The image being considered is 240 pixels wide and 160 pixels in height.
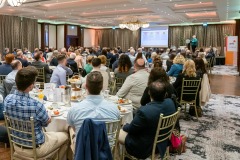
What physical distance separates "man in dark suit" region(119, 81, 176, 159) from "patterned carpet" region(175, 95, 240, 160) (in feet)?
3.99

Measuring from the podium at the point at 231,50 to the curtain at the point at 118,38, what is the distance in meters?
7.72

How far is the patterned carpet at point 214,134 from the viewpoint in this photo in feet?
12.5

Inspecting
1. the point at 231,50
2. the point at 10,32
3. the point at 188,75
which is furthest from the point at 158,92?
the point at 10,32

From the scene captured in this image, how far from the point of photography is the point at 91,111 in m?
2.35

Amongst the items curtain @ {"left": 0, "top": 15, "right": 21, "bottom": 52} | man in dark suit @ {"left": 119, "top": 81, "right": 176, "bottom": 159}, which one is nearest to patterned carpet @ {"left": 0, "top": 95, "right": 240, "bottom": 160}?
man in dark suit @ {"left": 119, "top": 81, "right": 176, "bottom": 159}

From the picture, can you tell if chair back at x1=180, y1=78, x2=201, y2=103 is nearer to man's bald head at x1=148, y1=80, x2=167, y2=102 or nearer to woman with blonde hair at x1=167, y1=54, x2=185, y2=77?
woman with blonde hair at x1=167, y1=54, x2=185, y2=77

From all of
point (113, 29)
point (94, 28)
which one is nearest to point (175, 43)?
point (113, 29)

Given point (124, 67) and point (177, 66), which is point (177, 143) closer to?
point (124, 67)

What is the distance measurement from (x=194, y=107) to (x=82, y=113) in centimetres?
395

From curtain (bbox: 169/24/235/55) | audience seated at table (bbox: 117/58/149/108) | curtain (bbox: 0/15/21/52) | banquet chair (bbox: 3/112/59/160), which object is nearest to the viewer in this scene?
banquet chair (bbox: 3/112/59/160)

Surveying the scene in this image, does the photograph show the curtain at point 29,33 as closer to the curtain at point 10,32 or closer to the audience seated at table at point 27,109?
the curtain at point 10,32

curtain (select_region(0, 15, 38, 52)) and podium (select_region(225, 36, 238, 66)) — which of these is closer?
podium (select_region(225, 36, 238, 66))

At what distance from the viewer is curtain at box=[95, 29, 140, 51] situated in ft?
75.4

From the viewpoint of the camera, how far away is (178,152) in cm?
380
